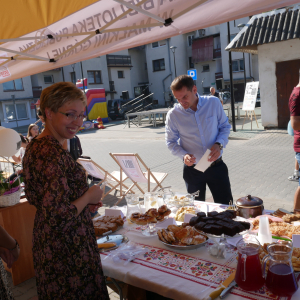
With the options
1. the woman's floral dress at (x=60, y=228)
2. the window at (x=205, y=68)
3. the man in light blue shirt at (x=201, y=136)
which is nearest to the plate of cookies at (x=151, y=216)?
the woman's floral dress at (x=60, y=228)

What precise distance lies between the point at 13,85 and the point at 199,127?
121ft

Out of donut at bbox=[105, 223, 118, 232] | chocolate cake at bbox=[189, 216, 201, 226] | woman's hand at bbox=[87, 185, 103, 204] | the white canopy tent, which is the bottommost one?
donut at bbox=[105, 223, 118, 232]

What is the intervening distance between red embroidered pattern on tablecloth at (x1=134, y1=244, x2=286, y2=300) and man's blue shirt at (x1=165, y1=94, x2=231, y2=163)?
1.75 m

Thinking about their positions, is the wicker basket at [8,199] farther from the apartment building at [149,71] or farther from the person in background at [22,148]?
the apartment building at [149,71]

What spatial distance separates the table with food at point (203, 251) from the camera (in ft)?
5.38

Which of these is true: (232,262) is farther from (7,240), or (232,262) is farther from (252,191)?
(252,191)

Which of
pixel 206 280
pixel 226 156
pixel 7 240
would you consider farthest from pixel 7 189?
pixel 226 156

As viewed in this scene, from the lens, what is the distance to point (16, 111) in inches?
1410

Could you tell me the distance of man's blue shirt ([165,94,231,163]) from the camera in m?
3.72

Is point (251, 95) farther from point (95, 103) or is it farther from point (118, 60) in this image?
point (118, 60)

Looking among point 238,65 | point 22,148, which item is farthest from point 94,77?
point 22,148

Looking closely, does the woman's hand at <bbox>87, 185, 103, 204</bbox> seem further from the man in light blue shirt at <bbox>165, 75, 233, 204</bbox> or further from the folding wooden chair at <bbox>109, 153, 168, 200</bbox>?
the folding wooden chair at <bbox>109, 153, 168, 200</bbox>

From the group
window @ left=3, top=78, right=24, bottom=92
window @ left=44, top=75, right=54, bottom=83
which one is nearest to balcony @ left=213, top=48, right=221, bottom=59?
window @ left=44, top=75, right=54, bottom=83

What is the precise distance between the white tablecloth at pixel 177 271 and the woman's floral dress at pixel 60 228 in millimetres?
206
